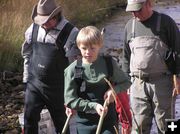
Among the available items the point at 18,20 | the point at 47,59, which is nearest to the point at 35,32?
the point at 47,59

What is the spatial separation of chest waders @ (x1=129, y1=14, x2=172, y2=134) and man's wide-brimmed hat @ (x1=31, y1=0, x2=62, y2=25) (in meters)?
0.84

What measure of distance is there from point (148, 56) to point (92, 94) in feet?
2.60

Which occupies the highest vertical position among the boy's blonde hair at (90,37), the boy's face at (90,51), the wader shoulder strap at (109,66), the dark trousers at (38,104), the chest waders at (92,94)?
the boy's blonde hair at (90,37)

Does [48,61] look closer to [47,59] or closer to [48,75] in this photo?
[47,59]

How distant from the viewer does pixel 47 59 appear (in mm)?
5691

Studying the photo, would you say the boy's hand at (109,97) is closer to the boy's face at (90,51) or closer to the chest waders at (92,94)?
the chest waders at (92,94)

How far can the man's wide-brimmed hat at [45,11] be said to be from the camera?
5.63 m

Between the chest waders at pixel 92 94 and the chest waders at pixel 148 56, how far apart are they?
0.55 m

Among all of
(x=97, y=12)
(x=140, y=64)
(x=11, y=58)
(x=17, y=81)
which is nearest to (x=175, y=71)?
(x=140, y=64)

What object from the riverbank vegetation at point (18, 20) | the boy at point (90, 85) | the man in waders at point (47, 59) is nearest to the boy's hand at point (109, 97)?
the boy at point (90, 85)

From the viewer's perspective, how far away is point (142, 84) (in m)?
5.46

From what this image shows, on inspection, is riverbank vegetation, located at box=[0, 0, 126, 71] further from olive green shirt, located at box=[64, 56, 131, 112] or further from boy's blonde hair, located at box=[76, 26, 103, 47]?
boy's blonde hair, located at box=[76, 26, 103, 47]

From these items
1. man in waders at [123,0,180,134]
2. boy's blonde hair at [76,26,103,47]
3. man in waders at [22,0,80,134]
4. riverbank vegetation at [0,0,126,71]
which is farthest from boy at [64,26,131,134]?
riverbank vegetation at [0,0,126,71]

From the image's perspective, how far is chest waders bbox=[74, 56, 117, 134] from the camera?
15.7 ft
